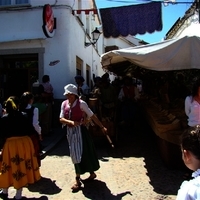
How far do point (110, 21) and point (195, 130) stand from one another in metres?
7.56

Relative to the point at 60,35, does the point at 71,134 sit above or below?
below

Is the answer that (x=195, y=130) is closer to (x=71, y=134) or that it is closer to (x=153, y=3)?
(x=71, y=134)

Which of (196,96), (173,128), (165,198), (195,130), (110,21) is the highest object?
(110,21)

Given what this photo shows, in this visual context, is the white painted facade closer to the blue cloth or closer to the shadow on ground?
the blue cloth

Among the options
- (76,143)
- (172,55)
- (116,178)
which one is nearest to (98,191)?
(116,178)

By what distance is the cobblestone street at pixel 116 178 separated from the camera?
13.9 ft

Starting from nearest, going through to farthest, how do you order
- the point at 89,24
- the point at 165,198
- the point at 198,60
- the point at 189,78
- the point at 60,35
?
the point at 165,198
the point at 198,60
the point at 189,78
the point at 60,35
the point at 89,24

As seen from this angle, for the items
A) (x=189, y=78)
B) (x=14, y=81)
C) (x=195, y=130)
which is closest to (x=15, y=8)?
(x=14, y=81)

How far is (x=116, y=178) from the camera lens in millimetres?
4883

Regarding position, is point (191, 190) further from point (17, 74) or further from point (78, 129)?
point (17, 74)

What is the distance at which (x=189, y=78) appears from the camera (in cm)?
916

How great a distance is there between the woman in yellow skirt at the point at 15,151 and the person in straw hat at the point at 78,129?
64 centimetres

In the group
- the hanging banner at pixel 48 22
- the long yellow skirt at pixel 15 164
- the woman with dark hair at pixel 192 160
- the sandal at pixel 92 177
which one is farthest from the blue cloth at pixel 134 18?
the woman with dark hair at pixel 192 160

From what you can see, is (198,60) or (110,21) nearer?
(198,60)
